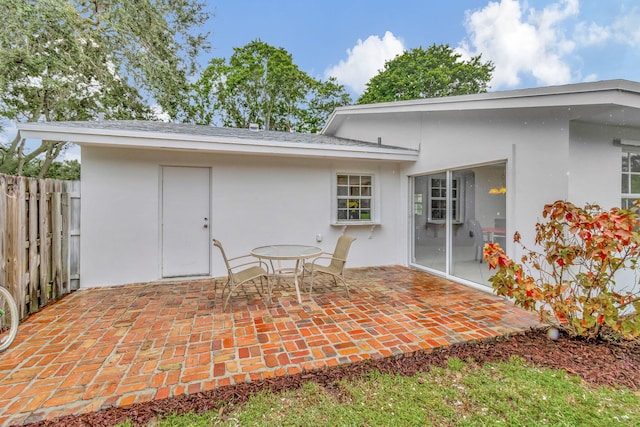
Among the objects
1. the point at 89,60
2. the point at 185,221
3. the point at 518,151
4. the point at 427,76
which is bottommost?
the point at 185,221

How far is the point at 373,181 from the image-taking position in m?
7.53

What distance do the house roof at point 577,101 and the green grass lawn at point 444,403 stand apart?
297 cm

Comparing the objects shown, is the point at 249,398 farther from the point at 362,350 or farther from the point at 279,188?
the point at 279,188

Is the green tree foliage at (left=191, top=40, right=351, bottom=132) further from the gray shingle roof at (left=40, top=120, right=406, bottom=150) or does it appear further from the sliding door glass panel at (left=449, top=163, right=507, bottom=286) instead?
the sliding door glass panel at (left=449, top=163, right=507, bottom=286)

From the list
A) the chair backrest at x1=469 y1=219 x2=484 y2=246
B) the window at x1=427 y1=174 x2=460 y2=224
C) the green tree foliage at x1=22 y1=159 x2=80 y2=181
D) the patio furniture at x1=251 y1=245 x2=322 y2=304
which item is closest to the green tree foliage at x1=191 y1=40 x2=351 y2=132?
the green tree foliage at x1=22 y1=159 x2=80 y2=181

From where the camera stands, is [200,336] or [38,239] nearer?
[200,336]

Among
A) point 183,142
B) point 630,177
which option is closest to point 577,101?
point 630,177

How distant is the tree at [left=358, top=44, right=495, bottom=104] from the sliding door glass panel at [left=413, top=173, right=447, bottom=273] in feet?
55.9

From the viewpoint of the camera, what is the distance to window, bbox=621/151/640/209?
465 centimetres

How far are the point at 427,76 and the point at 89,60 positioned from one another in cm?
1974

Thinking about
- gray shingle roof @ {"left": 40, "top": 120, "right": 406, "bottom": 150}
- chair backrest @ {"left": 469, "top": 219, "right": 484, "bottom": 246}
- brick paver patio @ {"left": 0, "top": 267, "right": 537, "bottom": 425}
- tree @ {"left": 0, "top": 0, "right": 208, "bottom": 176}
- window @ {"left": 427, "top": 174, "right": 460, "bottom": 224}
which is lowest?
brick paver patio @ {"left": 0, "top": 267, "right": 537, "bottom": 425}

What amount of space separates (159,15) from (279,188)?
10.6 meters

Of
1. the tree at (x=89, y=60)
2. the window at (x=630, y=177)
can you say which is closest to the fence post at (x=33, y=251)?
the window at (x=630, y=177)

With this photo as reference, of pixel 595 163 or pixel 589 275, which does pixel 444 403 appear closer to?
pixel 589 275
